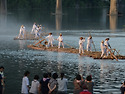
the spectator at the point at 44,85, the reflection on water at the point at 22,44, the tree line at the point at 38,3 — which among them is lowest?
the spectator at the point at 44,85

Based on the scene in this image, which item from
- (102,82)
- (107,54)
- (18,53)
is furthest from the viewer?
(18,53)

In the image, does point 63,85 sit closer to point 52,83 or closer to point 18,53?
point 52,83

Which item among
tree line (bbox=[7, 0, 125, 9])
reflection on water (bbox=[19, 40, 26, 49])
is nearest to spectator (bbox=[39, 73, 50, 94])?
reflection on water (bbox=[19, 40, 26, 49])

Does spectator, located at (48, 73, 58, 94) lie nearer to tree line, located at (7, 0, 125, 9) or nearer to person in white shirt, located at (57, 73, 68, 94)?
person in white shirt, located at (57, 73, 68, 94)

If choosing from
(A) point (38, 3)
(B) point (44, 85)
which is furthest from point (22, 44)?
(A) point (38, 3)

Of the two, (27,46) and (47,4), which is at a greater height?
(47,4)

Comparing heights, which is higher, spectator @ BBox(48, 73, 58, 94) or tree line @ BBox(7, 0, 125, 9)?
tree line @ BBox(7, 0, 125, 9)

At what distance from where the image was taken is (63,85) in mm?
22406

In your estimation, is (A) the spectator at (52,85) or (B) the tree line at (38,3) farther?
(B) the tree line at (38,3)

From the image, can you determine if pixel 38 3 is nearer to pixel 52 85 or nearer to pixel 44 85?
pixel 44 85

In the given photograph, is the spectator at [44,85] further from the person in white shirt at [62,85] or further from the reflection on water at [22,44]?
the reflection on water at [22,44]

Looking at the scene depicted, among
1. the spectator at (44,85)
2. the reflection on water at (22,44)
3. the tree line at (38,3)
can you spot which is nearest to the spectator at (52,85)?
the spectator at (44,85)

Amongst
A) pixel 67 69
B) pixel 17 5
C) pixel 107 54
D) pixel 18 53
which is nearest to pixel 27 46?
pixel 18 53

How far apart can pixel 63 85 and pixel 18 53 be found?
83.1ft
